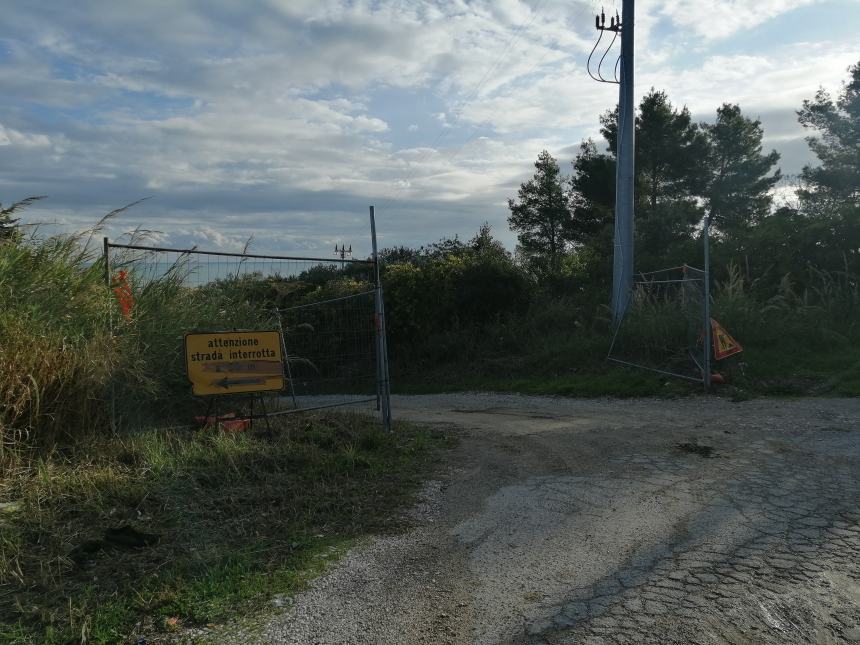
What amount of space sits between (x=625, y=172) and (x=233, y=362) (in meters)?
12.0

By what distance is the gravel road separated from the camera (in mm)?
3617

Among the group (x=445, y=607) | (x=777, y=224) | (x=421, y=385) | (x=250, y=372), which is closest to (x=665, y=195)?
(x=777, y=224)

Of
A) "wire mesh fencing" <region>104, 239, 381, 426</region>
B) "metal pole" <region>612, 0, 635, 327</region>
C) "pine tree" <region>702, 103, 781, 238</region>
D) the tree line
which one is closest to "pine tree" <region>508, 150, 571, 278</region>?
the tree line

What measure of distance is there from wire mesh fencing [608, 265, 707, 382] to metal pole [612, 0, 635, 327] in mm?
565

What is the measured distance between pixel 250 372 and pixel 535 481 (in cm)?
328

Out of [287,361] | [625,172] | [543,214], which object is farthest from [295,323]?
[543,214]

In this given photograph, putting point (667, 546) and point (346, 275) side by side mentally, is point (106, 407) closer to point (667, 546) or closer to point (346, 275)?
point (667, 546)

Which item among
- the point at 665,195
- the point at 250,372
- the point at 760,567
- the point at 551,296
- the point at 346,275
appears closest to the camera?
the point at 760,567

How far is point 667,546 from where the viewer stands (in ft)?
15.3

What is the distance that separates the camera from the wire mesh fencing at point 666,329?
12500 millimetres

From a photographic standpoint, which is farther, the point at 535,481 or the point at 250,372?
the point at 250,372

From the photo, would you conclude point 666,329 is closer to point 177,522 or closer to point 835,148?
point 177,522

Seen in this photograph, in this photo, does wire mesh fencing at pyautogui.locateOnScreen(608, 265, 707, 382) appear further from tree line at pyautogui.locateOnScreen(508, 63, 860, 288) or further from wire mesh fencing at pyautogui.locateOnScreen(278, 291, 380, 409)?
tree line at pyautogui.locateOnScreen(508, 63, 860, 288)

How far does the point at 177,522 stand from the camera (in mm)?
5152
